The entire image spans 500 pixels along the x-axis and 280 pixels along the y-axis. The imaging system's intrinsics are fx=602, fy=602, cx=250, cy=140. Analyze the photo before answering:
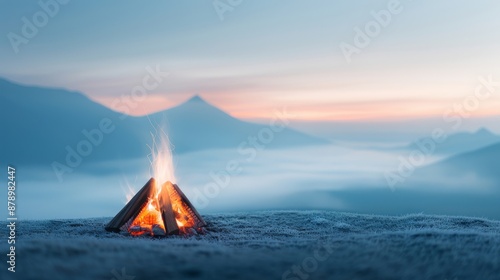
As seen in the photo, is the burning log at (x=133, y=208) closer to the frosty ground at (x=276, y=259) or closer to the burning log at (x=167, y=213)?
the burning log at (x=167, y=213)

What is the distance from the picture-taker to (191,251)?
1402 cm

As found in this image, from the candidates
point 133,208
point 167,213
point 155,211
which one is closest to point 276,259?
point 167,213

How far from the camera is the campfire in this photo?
20156mm

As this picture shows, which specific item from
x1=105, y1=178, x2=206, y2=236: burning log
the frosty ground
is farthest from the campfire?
the frosty ground

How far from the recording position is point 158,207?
20.3 m

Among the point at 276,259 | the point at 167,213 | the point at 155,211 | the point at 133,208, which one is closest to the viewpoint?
the point at 276,259

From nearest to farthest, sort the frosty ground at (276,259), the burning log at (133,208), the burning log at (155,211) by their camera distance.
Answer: the frosty ground at (276,259) → the burning log at (155,211) → the burning log at (133,208)

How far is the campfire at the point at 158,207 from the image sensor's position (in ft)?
66.1

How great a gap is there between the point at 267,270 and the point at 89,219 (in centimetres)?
1393

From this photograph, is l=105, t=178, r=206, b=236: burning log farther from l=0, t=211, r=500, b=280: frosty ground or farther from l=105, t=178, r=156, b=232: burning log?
l=0, t=211, r=500, b=280: frosty ground

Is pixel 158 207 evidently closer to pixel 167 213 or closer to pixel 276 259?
pixel 167 213

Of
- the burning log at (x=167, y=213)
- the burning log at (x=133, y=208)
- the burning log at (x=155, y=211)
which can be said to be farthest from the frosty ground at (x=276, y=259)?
the burning log at (x=133, y=208)

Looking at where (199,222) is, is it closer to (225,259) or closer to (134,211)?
(134,211)

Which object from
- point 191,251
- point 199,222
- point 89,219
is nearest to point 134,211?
point 199,222
